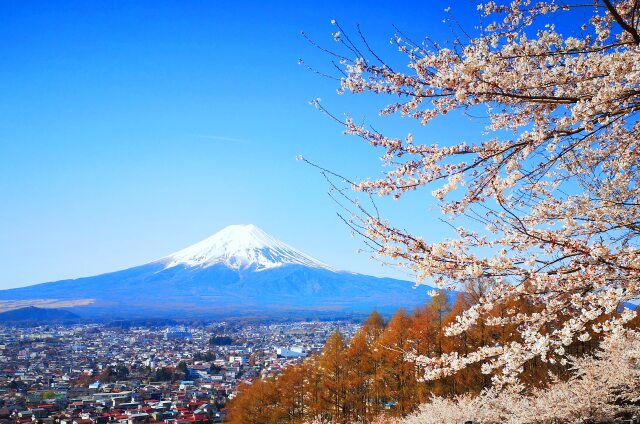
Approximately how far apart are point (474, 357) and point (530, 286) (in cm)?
64

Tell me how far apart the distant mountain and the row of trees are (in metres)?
127

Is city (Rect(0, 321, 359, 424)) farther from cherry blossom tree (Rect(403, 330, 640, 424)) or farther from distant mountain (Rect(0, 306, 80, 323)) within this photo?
cherry blossom tree (Rect(403, 330, 640, 424))

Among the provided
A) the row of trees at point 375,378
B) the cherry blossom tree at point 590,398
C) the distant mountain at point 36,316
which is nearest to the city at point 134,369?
the row of trees at point 375,378

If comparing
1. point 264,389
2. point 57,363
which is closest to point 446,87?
point 264,389

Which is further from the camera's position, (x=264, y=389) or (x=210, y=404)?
(x=210, y=404)

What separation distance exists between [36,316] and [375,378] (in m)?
143

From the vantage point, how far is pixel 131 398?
4362cm

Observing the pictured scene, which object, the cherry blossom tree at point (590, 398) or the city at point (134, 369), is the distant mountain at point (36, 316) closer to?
the city at point (134, 369)

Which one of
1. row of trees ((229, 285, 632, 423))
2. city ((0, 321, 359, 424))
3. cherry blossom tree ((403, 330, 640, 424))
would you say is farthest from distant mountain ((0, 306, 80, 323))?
cherry blossom tree ((403, 330, 640, 424))

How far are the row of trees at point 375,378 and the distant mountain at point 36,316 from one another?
127 m

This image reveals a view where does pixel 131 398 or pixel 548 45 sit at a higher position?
pixel 548 45

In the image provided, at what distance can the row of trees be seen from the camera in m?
17.6

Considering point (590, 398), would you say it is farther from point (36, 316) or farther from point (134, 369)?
point (36, 316)

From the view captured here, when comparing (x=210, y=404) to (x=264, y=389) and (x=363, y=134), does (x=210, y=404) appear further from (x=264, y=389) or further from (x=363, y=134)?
(x=363, y=134)
